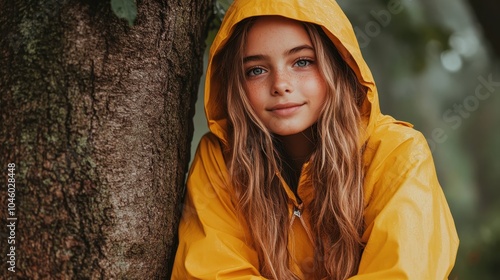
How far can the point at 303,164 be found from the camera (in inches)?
99.3

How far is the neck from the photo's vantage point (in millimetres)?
2604

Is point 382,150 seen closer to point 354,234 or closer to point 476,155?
point 354,234

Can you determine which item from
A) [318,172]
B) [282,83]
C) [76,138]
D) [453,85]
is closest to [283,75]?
[282,83]

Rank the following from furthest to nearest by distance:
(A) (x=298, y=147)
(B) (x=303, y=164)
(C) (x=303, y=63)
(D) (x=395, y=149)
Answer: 1. (A) (x=298, y=147)
2. (B) (x=303, y=164)
3. (C) (x=303, y=63)
4. (D) (x=395, y=149)

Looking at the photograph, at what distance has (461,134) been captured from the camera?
16.7 metres

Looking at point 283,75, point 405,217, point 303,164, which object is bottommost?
point 405,217

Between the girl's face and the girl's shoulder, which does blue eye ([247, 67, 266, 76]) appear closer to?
the girl's face

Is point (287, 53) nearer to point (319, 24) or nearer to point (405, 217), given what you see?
point (319, 24)

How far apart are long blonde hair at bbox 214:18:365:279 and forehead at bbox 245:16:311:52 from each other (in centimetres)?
4

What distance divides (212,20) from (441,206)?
51.6 inches

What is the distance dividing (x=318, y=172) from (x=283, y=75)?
0.41 m

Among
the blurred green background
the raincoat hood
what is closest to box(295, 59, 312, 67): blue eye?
the raincoat hood

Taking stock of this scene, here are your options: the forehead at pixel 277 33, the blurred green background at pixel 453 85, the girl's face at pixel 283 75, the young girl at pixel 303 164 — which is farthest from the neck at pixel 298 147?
the blurred green background at pixel 453 85

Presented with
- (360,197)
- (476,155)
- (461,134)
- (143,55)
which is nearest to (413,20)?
(360,197)
